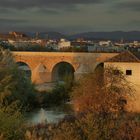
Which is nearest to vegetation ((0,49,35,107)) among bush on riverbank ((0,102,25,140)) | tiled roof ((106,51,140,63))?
tiled roof ((106,51,140,63))

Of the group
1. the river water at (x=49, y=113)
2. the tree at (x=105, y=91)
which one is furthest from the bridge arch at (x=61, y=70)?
the tree at (x=105, y=91)

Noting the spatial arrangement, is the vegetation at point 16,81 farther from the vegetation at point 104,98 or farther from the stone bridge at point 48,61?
the stone bridge at point 48,61

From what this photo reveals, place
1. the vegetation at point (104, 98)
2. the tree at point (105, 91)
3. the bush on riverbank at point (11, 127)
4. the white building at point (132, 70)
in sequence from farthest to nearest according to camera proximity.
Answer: the white building at point (132, 70) < the tree at point (105, 91) < the vegetation at point (104, 98) < the bush on riverbank at point (11, 127)

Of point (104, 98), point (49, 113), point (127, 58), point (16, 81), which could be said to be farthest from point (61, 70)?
point (104, 98)

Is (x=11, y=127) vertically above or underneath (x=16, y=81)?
above

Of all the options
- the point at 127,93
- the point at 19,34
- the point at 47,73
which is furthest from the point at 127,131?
the point at 19,34

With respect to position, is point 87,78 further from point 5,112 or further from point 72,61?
point 72,61

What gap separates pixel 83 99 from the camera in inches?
857

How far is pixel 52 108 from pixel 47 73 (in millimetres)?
18848

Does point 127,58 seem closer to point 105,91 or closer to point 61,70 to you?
point 105,91

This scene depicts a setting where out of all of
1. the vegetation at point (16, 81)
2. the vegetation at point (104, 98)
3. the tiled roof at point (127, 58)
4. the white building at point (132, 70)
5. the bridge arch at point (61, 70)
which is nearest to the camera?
the vegetation at point (104, 98)

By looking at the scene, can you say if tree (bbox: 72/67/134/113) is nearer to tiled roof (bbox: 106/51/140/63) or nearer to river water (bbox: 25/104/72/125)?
tiled roof (bbox: 106/51/140/63)

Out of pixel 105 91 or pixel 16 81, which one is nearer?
pixel 105 91

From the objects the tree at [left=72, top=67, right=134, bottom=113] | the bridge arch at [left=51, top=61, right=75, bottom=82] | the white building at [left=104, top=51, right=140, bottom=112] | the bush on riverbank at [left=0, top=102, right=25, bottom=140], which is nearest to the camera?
the bush on riverbank at [left=0, top=102, right=25, bottom=140]
